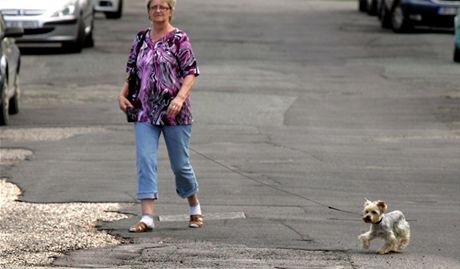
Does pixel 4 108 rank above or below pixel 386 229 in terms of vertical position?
below

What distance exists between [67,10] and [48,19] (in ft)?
1.68

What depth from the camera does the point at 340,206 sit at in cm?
1207

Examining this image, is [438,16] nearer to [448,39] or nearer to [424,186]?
[448,39]

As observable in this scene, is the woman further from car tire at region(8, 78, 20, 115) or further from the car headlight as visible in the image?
the car headlight

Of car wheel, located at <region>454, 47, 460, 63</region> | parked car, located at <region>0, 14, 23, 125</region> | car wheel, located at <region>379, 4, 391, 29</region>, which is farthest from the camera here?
car wheel, located at <region>379, 4, 391, 29</region>

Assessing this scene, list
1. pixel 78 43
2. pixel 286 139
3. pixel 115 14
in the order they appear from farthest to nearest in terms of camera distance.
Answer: pixel 115 14 < pixel 78 43 < pixel 286 139

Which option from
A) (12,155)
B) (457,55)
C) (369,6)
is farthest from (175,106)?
(369,6)

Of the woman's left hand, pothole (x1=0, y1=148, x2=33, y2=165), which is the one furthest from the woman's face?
pothole (x1=0, y1=148, x2=33, y2=165)

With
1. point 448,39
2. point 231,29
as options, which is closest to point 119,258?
point 448,39

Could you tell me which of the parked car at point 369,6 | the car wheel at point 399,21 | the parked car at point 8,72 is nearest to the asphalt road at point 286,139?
the parked car at point 8,72

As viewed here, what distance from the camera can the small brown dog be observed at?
31.1 ft

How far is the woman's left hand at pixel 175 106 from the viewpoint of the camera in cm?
1043

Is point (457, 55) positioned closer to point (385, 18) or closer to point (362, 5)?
point (385, 18)

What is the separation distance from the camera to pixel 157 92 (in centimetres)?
1056
